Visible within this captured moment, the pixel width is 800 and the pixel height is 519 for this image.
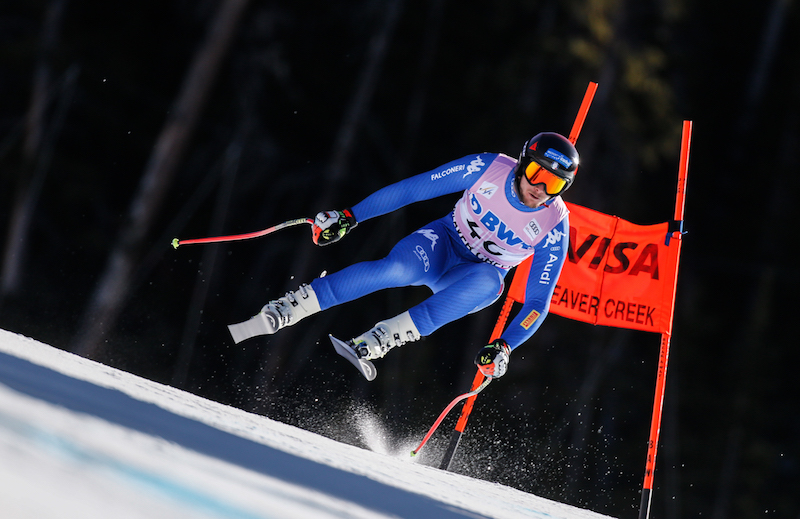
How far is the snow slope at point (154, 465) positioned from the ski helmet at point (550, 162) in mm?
1547

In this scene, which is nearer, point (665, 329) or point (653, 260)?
point (665, 329)

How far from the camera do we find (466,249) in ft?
13.6

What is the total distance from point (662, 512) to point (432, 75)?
7886 mm

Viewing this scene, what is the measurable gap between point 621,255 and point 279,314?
2.96m

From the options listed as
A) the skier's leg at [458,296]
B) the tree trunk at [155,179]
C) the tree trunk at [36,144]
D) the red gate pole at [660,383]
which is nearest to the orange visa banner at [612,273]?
the red gate pole at [660,383]

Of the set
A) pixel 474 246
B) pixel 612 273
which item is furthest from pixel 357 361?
pixel 612 273

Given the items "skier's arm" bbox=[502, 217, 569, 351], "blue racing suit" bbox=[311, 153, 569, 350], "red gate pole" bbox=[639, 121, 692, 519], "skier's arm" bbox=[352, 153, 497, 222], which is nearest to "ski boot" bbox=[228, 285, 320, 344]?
"blue racing suit" bbox=[311, 153, 569, 350]

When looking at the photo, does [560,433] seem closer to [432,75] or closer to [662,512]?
[662,512]

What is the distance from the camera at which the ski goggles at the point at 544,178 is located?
3.77 m

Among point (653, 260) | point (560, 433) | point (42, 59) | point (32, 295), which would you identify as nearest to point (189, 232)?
point (32, 295)

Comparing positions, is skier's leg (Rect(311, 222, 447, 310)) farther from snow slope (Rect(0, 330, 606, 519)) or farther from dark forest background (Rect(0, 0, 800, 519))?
dark forest background (Rect(0, 0, 800, 519))

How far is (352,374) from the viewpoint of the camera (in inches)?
418

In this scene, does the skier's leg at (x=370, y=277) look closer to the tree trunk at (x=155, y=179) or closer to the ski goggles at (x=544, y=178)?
the ski goggles at (x=544, y=178)

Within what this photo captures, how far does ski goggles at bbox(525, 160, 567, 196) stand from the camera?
377 centimetres
